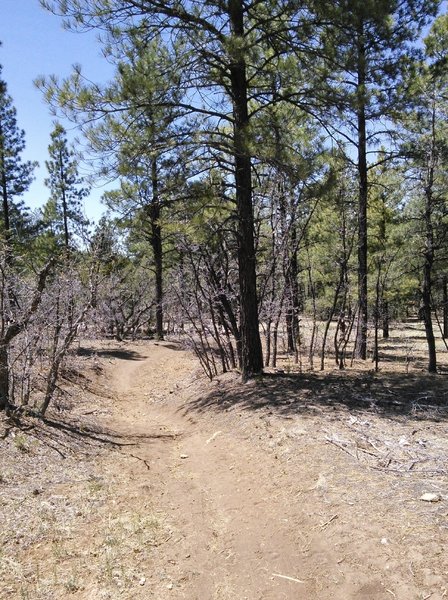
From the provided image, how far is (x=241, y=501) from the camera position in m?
5.08

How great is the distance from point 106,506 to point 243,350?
491 cm

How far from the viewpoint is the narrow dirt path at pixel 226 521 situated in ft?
11.8

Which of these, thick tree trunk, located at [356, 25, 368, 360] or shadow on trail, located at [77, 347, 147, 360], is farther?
shadow on trail, located at [77, 347, 147, 360]

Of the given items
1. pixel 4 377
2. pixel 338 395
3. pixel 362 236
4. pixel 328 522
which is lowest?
pixel 328 522

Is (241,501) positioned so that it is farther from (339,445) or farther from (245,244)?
(245,244)

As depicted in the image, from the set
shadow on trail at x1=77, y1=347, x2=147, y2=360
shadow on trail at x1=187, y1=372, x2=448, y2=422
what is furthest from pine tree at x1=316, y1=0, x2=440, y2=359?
shadow on trail at x1=77, y1=347, x2=147, y2=360

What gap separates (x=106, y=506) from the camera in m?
5.03

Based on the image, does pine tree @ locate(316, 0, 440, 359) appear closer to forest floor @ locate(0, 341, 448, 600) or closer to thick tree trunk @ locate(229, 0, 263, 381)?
thick tree trunk @ locate(229, 0, 263, 381)

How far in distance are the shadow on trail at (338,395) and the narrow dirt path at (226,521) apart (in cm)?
77

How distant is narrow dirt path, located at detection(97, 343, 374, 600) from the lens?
3.61 m

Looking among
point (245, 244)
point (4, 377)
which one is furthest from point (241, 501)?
point (245, 244)

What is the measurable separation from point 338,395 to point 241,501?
11.2 ft

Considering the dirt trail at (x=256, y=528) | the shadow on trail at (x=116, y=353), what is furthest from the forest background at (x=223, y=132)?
the shadow on trail at (x=116, y=353)

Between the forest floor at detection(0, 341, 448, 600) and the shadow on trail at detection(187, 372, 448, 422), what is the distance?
52mm
